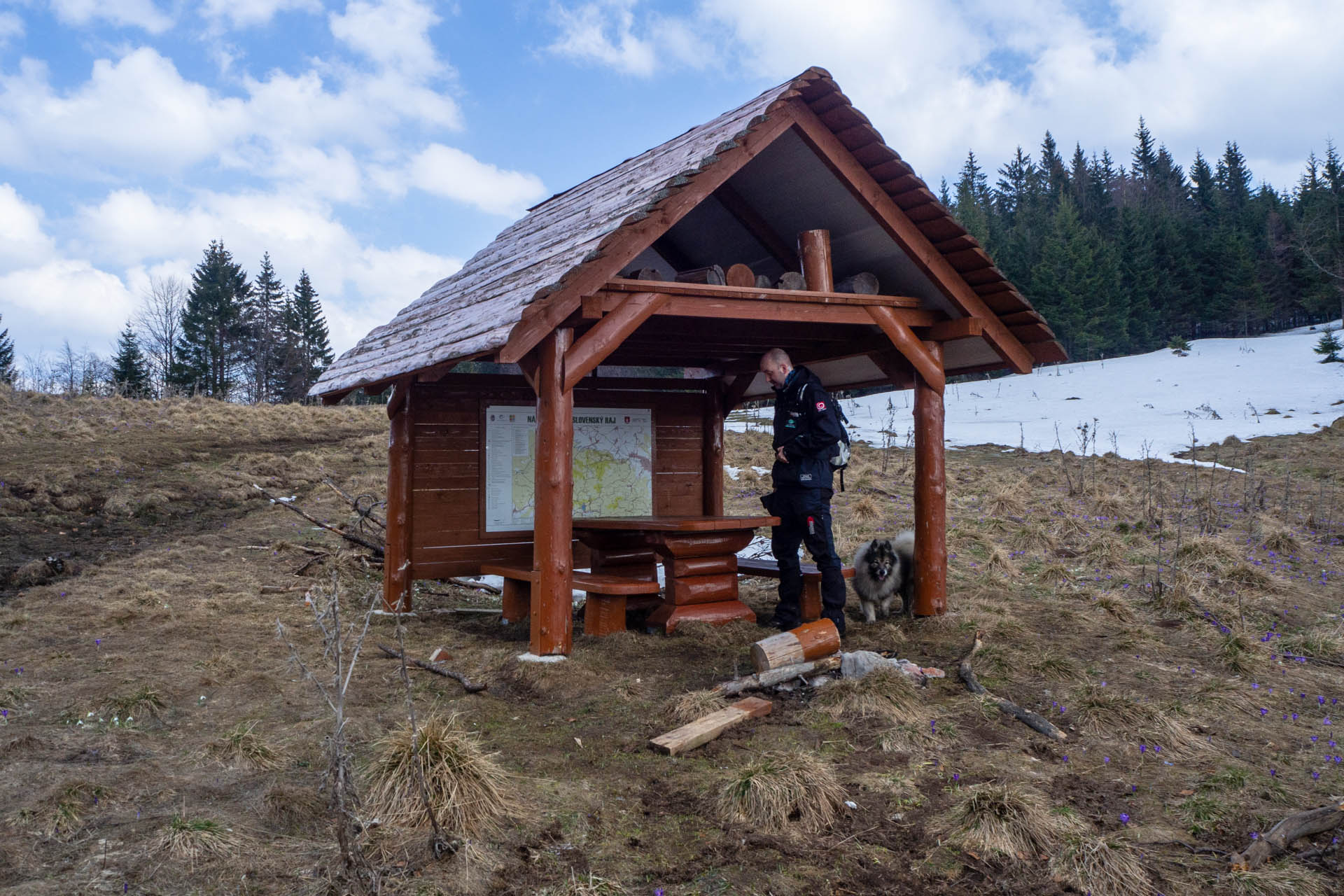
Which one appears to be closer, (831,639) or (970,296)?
(831,639)

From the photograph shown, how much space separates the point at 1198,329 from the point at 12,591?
63100 millimetres

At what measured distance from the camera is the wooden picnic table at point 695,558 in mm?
6930

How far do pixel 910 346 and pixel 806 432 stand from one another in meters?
1.53

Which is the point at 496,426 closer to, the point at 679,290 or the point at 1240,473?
the point at 679,290

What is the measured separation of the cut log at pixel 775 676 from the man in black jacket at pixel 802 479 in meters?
0.97

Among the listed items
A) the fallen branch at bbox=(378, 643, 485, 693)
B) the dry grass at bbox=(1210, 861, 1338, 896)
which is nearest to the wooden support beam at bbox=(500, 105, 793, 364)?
the fallen branch at bbox=(378, 643, 485, 693)

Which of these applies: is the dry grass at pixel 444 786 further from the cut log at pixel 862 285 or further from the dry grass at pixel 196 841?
the cut log at pixel 862 285

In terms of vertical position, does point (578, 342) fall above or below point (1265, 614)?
above

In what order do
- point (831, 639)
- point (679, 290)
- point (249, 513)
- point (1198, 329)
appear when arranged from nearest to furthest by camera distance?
point (831, 639)
point (679, 290)
point (249, 513)
point (1198, 329)

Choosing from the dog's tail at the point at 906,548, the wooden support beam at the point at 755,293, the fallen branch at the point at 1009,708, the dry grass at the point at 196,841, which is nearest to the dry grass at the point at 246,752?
the dry grass at the point at 196,841

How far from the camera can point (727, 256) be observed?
28.0 ft

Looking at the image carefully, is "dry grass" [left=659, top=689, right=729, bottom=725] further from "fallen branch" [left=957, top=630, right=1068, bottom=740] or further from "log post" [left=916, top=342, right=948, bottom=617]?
"log post" [left=916, top=342, right=948, bottom=617]

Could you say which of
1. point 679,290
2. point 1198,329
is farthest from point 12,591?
point 1198,329

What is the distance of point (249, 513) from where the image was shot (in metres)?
14.1
